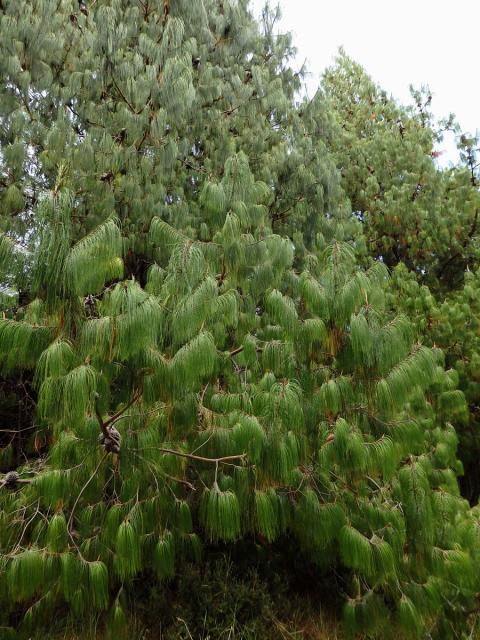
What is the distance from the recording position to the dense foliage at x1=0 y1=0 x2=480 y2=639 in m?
2.02

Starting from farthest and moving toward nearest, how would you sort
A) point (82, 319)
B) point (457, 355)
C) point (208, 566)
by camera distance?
point (457, 355)
point (208, 566)
point (82, 319)

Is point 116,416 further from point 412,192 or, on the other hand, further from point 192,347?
point 412,192

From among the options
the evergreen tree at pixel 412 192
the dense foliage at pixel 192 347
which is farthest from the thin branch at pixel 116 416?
the evergreen tree at pixel 412 192

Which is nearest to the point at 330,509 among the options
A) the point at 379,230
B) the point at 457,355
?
the point at 457,355

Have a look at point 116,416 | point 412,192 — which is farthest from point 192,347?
point 412,192

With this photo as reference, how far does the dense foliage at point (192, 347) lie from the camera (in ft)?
6.64

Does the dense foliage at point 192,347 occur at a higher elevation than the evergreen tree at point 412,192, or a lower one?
lower

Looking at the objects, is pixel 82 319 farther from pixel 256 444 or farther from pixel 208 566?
pixel 208 566

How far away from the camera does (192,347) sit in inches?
82.1

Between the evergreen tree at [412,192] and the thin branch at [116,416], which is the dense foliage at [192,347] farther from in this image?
the evergreen tree at [412,192]

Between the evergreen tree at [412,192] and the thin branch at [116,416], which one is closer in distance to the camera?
the thin branch at [116,416]

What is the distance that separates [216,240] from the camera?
3.04 meters

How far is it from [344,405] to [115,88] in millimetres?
3406

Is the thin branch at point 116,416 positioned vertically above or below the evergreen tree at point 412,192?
below
